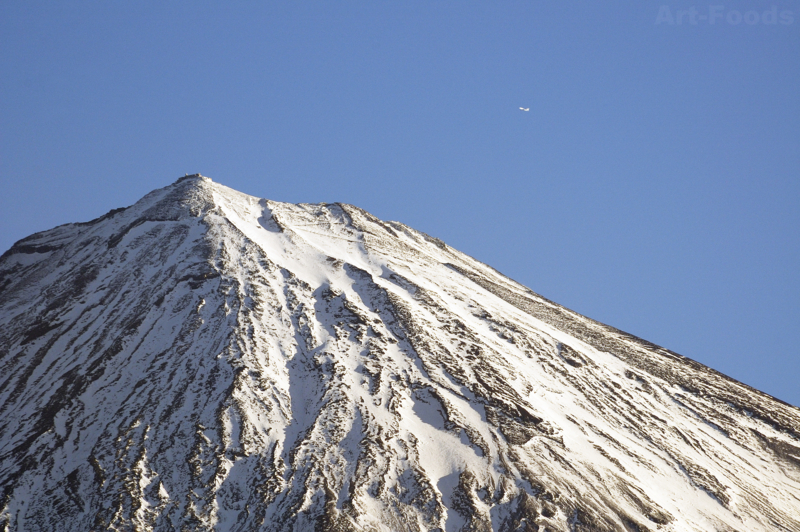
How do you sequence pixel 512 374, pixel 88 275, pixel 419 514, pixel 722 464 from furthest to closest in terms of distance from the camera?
pixel 88 275 → pixel 512 374 → pixel 722 464 → pixel 419 514

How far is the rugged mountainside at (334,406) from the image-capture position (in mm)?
57938

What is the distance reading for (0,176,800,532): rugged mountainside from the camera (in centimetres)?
5794

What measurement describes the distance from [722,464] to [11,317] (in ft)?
247

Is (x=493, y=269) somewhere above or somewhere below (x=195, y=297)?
above

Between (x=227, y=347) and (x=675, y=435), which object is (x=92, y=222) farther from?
(x=675, y=435)

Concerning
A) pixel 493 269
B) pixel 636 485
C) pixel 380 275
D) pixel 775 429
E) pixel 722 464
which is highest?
pixel 493 269

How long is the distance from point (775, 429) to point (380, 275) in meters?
46.5

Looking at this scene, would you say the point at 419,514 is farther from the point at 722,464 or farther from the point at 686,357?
the point at 686,357

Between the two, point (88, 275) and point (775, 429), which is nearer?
point (775, 429)

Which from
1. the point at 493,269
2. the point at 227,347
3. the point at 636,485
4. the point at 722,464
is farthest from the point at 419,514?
the point at 493,269

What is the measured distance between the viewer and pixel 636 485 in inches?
Answer: 2489

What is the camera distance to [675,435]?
243ft

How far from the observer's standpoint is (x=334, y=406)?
6750 cm

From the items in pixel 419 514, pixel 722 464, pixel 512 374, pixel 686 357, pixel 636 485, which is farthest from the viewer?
pixel 686 357
